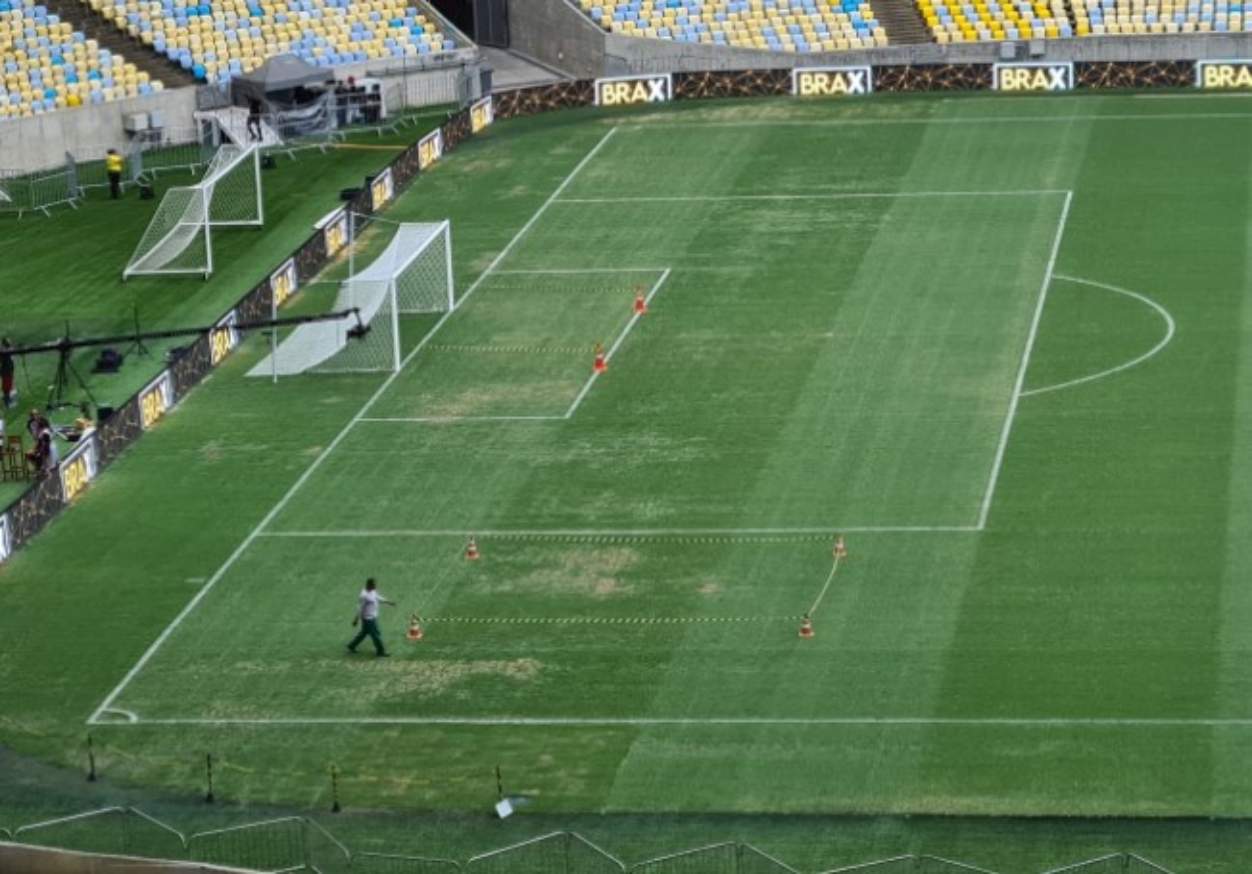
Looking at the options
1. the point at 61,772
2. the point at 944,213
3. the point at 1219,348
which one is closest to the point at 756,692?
the point at 61,772

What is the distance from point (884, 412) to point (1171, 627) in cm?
1375

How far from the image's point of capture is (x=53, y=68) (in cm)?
9506

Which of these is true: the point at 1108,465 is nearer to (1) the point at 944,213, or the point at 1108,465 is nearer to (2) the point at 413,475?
→ (2) the point at 413,475

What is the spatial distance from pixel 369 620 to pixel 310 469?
453 inches

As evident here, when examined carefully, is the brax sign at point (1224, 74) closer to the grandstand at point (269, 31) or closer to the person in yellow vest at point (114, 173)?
the grandstand at point (269, 31)

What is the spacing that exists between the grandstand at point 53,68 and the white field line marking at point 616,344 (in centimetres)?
2188

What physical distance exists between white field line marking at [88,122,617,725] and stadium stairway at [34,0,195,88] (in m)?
13.5

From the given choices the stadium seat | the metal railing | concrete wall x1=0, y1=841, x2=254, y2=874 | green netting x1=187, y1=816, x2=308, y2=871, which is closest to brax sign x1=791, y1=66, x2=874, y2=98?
the stadium seat

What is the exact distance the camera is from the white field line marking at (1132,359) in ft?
230

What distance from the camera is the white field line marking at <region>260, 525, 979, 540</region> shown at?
61906 millimetres

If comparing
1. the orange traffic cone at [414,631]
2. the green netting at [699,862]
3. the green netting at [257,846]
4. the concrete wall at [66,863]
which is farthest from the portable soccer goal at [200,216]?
the green netting at [699,862]

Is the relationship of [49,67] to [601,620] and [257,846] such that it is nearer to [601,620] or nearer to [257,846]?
[601,620]

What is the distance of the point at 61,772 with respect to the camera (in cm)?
5256

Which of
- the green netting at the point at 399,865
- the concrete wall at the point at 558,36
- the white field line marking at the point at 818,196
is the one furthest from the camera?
the concrete wall at the point at 558,36
